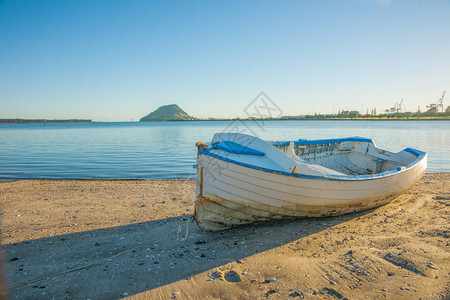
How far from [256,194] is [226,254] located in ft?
4.91

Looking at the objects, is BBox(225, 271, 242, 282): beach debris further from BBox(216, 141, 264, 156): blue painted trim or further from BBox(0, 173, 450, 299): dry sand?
BBox(216, 141, 264, 156): blue painted trim

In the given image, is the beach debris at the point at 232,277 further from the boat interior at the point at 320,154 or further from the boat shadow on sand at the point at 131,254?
the boat interior at the point at 320,154

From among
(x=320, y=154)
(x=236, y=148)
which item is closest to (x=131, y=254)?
(x=236, y=148)

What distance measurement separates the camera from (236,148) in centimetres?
717

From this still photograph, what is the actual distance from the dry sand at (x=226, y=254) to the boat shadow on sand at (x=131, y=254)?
0.07 ft

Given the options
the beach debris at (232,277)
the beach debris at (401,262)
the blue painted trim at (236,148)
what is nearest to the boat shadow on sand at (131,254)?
the beach debris at (232,277)

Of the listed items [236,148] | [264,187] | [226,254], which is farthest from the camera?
[236,148]

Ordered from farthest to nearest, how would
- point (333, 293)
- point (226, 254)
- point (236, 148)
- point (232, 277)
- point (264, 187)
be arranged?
point (236, 148) → point (264, 187) → point (226, 254) → point (232, 277) → point (333, 293)

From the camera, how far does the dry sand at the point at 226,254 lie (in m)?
4.13

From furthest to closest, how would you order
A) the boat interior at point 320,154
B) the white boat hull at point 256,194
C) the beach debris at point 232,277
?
the boat interior at point 320,154 → the white boat hull at point 256,194 → the beach debris at point 232,277

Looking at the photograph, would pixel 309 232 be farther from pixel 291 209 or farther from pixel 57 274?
pixel 57 274

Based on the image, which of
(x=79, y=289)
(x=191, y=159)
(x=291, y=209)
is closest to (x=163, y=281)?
(x=79, y=289)

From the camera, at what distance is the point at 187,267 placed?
4812 millimetres

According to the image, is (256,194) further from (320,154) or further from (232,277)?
(320,154)
